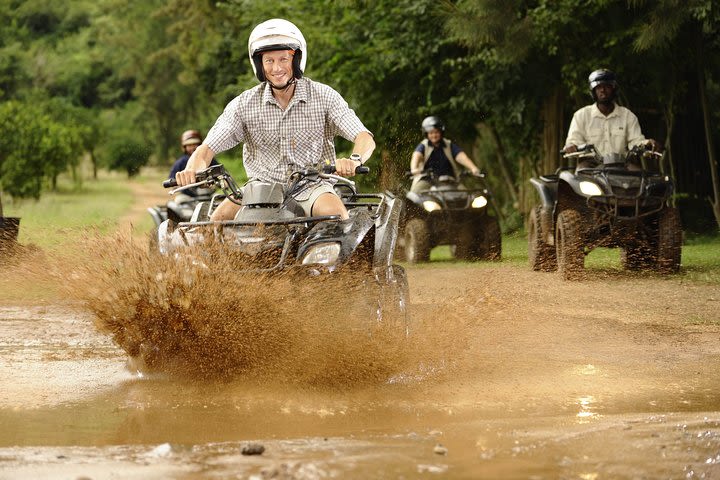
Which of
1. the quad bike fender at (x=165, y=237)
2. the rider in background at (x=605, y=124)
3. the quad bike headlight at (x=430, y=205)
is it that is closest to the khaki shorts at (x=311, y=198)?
the quad bike fender at (x=165, y=237)

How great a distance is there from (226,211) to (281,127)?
0.65m

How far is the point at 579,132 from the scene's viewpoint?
590 inches

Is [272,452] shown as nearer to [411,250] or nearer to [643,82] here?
[411,250]

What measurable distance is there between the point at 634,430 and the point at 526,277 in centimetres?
907

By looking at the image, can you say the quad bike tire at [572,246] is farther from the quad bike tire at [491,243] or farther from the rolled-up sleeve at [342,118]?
the rolled-up sleeve at [342,118]

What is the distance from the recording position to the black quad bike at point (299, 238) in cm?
766

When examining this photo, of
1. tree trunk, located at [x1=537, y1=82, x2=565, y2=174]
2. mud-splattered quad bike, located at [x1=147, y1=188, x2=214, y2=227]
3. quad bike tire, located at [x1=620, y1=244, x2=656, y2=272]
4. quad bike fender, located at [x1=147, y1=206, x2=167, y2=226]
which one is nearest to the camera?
quad bike tire, located at [x1=620, y1=244, x2=656, y2=272]

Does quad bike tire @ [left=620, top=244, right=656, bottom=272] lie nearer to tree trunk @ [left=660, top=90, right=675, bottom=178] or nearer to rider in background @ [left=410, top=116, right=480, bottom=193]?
rider in background @ [left=410, top=116, right=480, bottom=193]

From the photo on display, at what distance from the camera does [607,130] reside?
14.9 metres

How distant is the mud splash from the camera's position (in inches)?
297

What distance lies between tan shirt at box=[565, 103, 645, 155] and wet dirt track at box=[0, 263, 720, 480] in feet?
13.3

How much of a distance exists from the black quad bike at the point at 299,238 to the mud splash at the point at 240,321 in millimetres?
71

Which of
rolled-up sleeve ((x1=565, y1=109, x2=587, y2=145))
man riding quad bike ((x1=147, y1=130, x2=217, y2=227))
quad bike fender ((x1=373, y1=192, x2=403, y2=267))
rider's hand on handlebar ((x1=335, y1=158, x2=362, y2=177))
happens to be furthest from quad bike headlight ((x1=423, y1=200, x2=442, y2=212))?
rider's hand on handlebar ((x1=335, y1=158, x2=362, y2=177))

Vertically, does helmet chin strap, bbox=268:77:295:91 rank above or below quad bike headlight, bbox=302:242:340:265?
above
